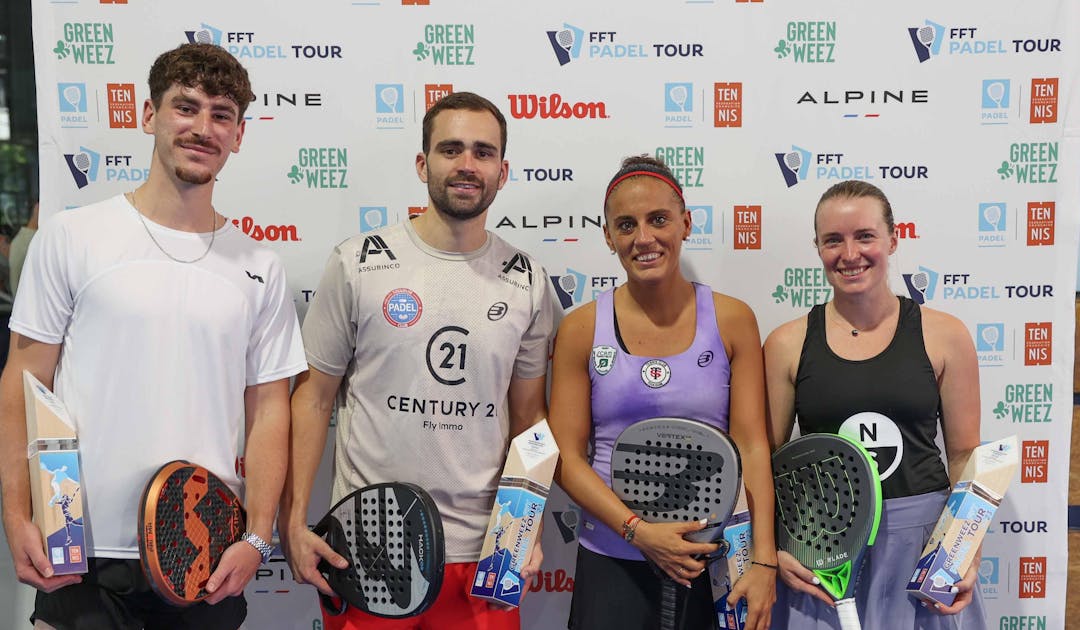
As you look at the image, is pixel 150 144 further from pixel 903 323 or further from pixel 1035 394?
pixel 1035 394

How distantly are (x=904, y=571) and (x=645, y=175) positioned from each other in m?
1.26

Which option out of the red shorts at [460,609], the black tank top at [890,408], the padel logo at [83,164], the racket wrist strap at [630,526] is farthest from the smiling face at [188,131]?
the black tank top at [890,408]

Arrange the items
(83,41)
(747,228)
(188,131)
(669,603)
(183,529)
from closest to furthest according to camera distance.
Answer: (183,529) < (188,131) < (669,603) < (83,41) < (747,228)

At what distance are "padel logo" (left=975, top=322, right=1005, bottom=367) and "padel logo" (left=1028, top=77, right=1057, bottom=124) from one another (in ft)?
2.32

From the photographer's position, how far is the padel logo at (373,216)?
9.04 feet

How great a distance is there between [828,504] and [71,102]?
2.64 meters

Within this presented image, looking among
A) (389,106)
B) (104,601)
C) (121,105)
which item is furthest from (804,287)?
(121,105)

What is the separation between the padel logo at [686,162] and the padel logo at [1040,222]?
1.13 meters

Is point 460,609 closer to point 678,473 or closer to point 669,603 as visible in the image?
point 669,603

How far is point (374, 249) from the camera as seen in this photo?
2.21 m

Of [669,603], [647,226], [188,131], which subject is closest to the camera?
[188,131]

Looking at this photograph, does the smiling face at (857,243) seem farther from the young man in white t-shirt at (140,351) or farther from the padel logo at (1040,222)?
the young man in white t-shirt at (140,351)

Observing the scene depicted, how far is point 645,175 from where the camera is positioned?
223cm

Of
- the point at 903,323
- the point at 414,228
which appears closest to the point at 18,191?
the point at 414,228
